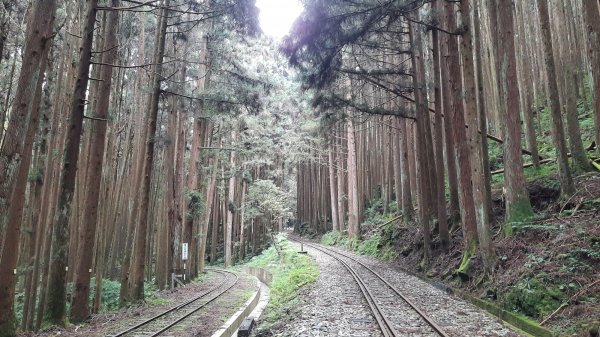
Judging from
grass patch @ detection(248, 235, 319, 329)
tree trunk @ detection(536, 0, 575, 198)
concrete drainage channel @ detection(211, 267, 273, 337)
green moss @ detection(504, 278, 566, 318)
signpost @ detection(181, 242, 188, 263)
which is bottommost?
concrete drainage channel @ detection(211, 267, 273, 337)

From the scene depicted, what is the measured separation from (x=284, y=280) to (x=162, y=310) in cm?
630

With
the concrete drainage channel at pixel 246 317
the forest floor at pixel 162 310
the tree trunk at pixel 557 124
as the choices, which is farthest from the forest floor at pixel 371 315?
the tree trunk at pixel 557 124

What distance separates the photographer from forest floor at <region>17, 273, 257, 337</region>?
8484mm

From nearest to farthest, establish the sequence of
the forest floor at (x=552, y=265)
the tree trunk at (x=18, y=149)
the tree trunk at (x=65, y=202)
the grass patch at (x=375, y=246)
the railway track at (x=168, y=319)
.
Answer: the tree trunk at (x=18, y=149), the forest floor at (x=552, y=265), the railway track at (x=168, y=319), the tree trunk at (x=65, y=202), the grass patch at (x=375, y=246)

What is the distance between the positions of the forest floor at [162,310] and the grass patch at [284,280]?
1.22m

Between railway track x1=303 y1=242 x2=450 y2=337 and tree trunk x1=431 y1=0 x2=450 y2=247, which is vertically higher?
tree trunk x1=431 y1=0 x2=450 y2=247

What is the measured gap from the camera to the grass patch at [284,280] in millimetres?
9422

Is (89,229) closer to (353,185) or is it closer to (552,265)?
(552,265)

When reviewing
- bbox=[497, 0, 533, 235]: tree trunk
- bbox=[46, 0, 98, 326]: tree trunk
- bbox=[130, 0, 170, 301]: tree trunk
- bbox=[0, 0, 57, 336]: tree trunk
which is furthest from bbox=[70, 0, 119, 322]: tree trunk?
bbox=[497, 0, 533, 235]: tree trunk

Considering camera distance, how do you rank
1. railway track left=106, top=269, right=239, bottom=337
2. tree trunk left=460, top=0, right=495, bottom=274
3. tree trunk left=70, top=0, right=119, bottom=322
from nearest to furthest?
1. railway track left=106, top=269, right=239, bottom=337
2. tree trunk left=460, top=0, right=495, bottom=274
3. tree trunk left=70, top=0, right=119, bottom=322

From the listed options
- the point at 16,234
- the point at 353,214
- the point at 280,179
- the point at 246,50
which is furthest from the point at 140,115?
the point at 280,179

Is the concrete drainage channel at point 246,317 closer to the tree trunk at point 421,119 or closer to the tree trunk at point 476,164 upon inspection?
the tree trunk at point 476,164

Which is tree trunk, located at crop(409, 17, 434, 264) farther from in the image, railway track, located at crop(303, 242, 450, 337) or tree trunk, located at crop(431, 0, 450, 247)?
railway track, located at crop(303, 242, 450, 337)

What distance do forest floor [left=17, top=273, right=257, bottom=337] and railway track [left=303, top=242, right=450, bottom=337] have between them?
3.73m
